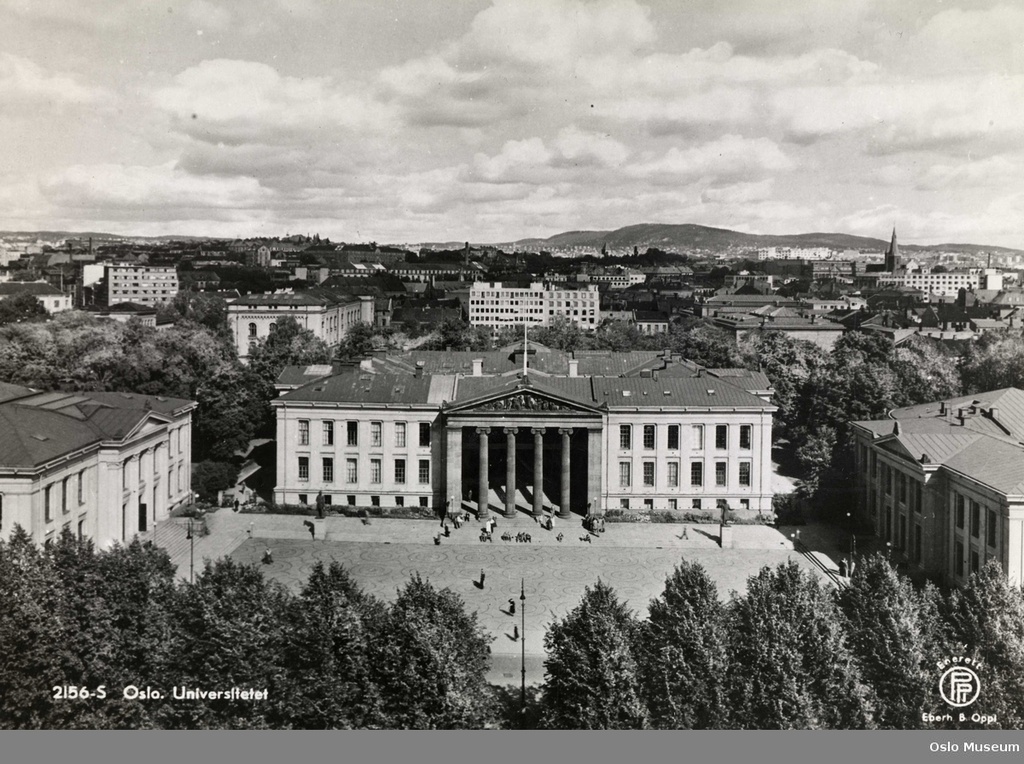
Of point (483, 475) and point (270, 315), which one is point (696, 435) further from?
point (270, 315)

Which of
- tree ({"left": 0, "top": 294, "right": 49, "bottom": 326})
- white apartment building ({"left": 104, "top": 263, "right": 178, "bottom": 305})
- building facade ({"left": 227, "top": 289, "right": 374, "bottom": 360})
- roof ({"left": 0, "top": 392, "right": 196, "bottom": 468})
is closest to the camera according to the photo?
roof ({"left": 0, "top": 392, "right": 196, "bottom": 468})

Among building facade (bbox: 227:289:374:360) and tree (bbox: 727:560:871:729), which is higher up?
building facade (bbox: 227:289:374:360)

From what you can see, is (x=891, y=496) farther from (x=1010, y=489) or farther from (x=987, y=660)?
(x=987, y=660)

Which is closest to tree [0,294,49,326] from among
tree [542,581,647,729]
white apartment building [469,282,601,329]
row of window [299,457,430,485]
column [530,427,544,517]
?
row of window [299,457,430,485]

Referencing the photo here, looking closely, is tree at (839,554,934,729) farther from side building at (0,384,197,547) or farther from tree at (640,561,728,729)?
side building at (0,384,197,547)

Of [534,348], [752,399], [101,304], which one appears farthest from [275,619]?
[101,304]

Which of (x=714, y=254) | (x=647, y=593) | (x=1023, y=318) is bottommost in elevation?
(x=647, y=593)

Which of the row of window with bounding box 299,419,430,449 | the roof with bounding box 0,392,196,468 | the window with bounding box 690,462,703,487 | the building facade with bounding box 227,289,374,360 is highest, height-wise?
the building facade with bounding box 227,289,374,360
